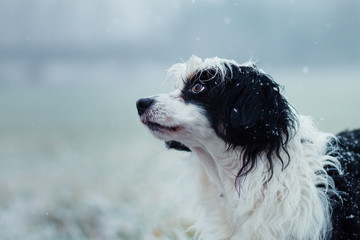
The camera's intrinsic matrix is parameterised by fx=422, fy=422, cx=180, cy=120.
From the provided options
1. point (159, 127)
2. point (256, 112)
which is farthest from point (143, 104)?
point (256, 112)

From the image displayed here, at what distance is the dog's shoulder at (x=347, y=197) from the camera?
9.86ft

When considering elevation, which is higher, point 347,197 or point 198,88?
point 198,88

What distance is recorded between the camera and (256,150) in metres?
3.02

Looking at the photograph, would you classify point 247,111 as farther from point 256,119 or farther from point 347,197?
point 347,197

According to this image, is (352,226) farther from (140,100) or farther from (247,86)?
(140,100)

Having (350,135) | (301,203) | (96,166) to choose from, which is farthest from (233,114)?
(96,166)

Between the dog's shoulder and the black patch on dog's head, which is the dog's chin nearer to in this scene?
the black patch on dog's head

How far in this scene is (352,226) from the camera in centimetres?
300

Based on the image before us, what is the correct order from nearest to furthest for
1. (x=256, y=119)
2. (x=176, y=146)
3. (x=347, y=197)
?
(x=256, y=119), (x=347, y=197), (x=176, y=146)

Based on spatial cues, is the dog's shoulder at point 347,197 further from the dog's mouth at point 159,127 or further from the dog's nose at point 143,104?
the dog's nose at point 143,104

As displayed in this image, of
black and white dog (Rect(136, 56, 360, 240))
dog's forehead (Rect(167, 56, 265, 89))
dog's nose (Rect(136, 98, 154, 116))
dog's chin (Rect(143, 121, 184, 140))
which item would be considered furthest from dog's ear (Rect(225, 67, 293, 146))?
dog's nose (Rect(136, 98, 154, 116))

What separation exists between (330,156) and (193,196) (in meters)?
1.16

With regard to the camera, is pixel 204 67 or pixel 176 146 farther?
pixel 176 146

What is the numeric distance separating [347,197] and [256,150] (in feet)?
2.49
